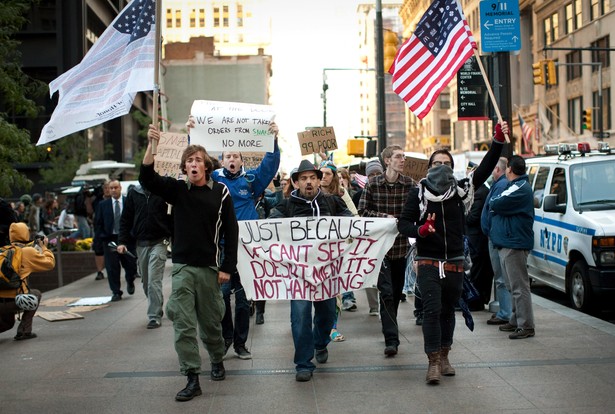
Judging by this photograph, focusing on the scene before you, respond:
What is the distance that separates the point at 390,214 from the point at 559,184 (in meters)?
4.44

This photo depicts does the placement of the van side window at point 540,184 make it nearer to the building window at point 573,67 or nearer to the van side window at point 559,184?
the van side window at point 559,184

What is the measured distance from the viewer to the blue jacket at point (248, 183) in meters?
8.68

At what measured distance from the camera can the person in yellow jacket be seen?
9445 millimetres

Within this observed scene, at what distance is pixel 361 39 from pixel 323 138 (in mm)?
168447

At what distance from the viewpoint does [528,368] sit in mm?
7801

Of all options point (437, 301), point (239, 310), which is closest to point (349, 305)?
point (239, 310)

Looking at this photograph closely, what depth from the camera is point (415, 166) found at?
1105 cm

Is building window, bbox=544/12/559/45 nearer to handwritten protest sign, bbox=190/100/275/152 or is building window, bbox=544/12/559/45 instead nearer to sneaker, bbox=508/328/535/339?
sneaker, bbox=508/328/535/339

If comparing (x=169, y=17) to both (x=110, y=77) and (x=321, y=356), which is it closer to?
(x=110, y=77)

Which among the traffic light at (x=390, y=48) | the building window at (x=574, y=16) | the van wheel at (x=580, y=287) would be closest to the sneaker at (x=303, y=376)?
the van wheel at (x=580, y=287)

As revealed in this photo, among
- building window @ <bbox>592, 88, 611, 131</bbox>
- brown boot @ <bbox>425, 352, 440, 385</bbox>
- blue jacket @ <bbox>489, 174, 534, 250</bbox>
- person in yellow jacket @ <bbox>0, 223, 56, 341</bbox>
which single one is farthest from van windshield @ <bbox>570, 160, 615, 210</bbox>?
building window @ <bbox>592, 88, 611, 131</bbox>

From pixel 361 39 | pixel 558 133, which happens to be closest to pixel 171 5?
pixel 361 39

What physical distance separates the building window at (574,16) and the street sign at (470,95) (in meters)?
37.5

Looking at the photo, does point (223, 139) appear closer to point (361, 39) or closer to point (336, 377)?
point (336, 377)
